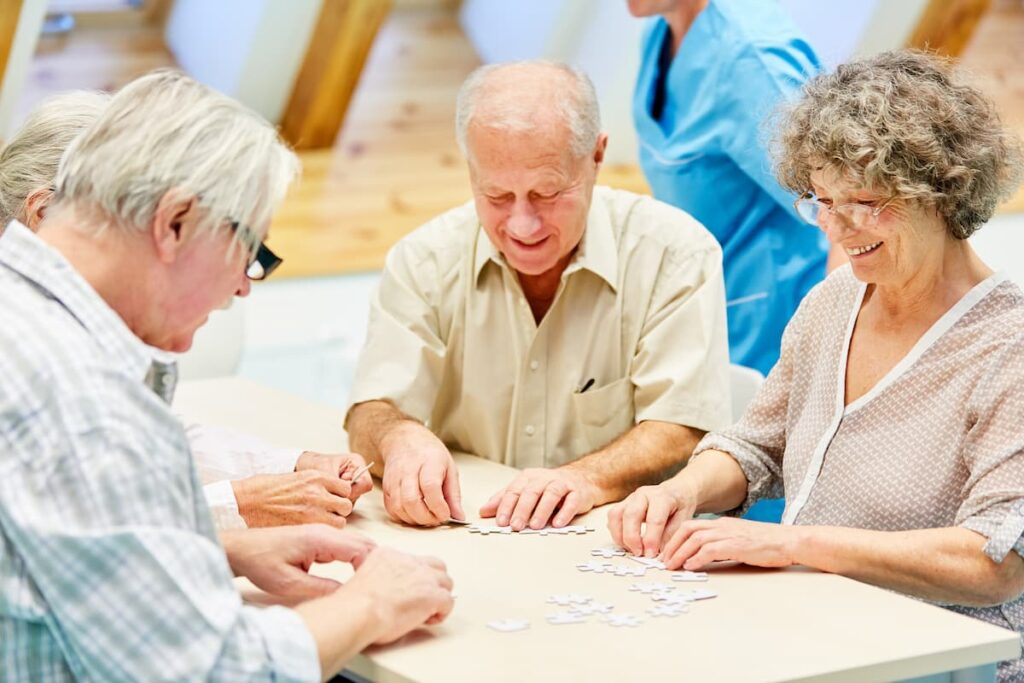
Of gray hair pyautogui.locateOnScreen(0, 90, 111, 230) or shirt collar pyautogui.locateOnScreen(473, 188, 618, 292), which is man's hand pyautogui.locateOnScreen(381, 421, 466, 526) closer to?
shirt collar pyautogui.locateOnScreen(473, 188, 618, 292)

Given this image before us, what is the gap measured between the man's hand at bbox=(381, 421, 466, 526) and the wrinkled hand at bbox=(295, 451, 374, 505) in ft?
0.11

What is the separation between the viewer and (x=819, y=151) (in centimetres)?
218

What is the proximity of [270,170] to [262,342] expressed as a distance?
11.3ft

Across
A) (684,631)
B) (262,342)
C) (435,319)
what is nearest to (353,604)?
(684,631)

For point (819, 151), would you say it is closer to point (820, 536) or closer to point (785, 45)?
point (820, 536)

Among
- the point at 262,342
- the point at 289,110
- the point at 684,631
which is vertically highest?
the point at 684,631

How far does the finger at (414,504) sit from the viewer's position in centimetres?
226

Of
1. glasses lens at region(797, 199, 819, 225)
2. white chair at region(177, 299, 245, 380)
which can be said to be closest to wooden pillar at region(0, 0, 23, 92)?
white chair at region(177, 299, 245, 380)

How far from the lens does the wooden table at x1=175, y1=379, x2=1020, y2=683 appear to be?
1.70 meters

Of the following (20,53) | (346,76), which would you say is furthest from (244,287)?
(346,76)

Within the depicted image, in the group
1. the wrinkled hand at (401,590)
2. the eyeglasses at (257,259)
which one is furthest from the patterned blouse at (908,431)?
the eyeglasses at (257,259)

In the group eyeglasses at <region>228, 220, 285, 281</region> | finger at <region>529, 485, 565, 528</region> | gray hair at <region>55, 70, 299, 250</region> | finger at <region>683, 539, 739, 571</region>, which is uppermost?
gray hair at <region>55, 70, 299, 250</region>

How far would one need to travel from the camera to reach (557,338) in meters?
2.74

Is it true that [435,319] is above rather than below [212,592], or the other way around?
below
